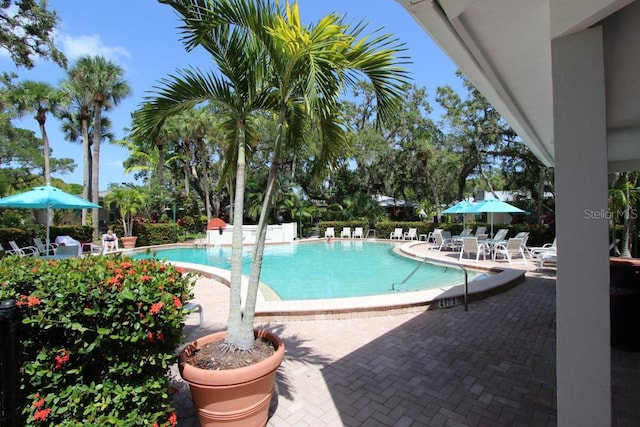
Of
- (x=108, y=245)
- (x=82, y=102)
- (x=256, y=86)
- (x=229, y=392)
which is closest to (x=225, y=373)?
(x=229, y=392)

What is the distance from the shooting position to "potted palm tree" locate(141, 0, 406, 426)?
2484mm

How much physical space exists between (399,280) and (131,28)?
911 centimetres

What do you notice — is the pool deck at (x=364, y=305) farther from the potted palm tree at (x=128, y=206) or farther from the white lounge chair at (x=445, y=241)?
the potted palm tree at (x=128, y=206)

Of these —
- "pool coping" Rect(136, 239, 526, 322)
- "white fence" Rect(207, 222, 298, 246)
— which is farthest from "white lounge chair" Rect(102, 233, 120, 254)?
"pool coping" Rect(136, 239, 526, 322)

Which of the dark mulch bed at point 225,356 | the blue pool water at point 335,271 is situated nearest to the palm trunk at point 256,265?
the dark mulch bed at point 225,356

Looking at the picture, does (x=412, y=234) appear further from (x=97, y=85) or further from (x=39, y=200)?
(x=97, y=85)

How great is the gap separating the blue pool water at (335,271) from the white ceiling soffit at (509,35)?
5.88 metres

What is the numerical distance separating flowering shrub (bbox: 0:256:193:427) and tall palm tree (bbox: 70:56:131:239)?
1951cm

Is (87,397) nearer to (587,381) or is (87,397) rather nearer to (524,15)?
(587,381)

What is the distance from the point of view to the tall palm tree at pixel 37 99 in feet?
66.9

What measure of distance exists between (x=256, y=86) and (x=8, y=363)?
109 inches

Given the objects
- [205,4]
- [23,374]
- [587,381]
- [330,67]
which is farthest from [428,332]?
[205,4]

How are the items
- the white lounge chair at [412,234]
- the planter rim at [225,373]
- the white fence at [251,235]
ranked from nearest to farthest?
1. the planter rim at [225,373]
2. the white fence at [251,235]
3. the white lounge chair at [412,234]

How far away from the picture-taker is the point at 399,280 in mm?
9594
